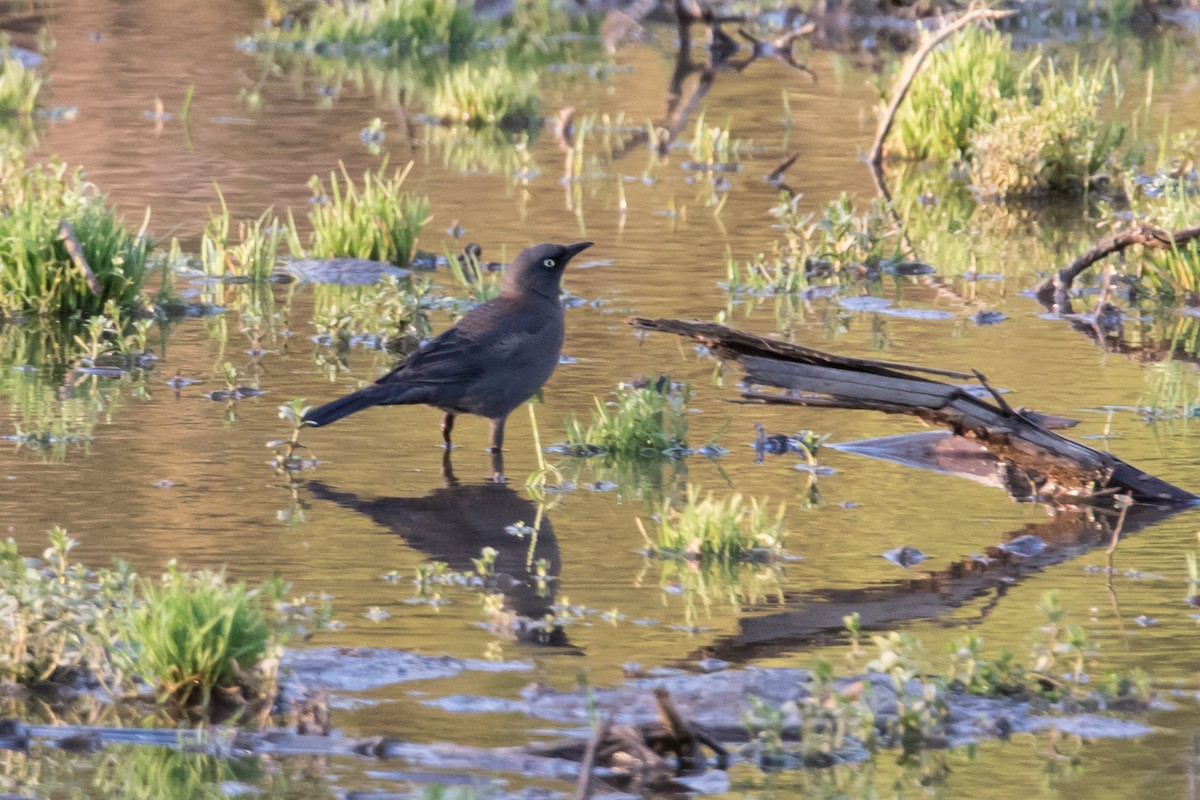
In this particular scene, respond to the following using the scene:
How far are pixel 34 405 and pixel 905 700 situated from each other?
536cm

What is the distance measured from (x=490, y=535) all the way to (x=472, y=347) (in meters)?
1.25

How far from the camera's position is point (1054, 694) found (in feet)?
18.3

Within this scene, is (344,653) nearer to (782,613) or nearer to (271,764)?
(271,764)

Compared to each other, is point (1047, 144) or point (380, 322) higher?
point (1047, 144)

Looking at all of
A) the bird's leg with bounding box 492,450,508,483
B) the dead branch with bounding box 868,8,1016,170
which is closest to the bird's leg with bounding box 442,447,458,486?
the bird's leg with bounding box 492,450,508,483

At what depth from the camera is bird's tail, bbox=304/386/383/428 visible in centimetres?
821

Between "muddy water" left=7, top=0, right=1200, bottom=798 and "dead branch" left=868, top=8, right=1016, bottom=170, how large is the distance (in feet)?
1.58

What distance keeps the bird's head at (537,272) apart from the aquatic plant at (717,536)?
6.92 feet

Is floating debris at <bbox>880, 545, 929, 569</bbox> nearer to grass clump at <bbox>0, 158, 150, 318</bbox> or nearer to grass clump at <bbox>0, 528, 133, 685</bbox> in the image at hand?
grass clump at <bbox>0, 528, 133, 685</bbox>

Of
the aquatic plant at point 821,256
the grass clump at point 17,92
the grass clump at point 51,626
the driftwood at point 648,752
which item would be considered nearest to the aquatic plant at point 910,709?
the driftwood at point 648,752

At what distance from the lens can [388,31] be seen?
26516 millimetres

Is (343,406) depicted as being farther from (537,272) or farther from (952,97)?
(952,97)

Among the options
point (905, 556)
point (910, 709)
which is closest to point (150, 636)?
point (910, 709)

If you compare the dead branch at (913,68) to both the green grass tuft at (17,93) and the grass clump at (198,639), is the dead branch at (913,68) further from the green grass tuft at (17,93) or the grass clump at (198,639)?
the grass clump at (198,639)
